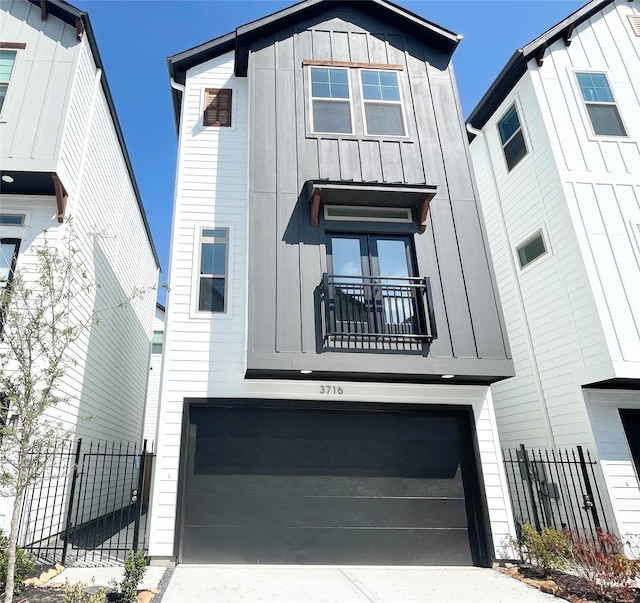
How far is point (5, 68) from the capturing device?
875 cm

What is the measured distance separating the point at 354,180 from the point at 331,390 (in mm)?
3717

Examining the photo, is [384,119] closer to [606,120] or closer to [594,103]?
[594,103]

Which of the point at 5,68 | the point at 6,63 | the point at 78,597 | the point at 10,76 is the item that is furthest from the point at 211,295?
the point at 6,63

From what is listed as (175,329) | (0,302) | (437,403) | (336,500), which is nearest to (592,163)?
(437,403)

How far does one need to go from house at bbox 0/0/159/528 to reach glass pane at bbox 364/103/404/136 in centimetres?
531

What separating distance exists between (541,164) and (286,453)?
8.08 metres

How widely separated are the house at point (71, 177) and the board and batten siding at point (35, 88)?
19 mm

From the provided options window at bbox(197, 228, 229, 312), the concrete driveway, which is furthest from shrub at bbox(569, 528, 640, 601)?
window at bbox(197, 228, 229, 312)

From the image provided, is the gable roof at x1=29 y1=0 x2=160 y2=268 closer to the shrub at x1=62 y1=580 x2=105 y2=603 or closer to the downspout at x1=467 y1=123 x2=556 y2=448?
the downspout at x1=467 y1=123 x2=556 y2=448

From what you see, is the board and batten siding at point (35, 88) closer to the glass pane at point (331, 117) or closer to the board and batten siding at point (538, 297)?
the glass pane at point (331, 117)

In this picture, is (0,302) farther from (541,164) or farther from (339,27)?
(541,164)

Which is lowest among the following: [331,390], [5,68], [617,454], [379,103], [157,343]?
[617,454]

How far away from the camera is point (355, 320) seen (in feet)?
22.9

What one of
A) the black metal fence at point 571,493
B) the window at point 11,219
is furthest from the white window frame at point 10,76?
the black metal fence at point 571,493
